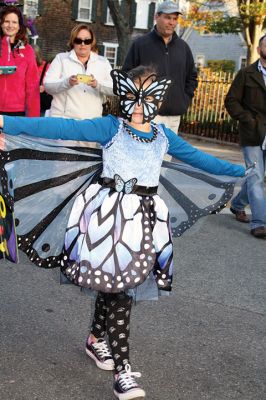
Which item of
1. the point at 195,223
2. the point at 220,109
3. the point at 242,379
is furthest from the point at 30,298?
the point at 220,109

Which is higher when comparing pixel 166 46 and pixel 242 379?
pixel 166 46

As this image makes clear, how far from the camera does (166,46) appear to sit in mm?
6637

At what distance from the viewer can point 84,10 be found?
99.8 ft

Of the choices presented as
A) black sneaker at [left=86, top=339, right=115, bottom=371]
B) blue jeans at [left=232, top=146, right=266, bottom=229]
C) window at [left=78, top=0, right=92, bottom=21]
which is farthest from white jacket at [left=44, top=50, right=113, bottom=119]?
window at [left=78, top=0, right=92, bottom=21]

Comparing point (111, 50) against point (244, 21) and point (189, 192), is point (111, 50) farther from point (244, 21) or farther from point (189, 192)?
point (189, 192)

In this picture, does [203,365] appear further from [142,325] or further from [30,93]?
[30,93]

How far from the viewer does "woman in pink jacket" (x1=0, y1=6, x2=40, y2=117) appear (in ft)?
19.5

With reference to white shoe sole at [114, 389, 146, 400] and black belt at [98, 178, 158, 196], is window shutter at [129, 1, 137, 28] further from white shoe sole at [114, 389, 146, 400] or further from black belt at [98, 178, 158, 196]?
white shoe sole at [114, 389, 146, 400]

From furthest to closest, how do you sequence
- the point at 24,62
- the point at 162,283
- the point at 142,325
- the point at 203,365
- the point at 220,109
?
the point at 220,109
the point at 24,62
the point at 142,325
the point at 203,365
the point at 162,283

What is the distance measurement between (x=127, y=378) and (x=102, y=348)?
370 millimetres

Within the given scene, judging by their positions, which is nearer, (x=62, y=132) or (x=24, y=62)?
(x=62, y=132)

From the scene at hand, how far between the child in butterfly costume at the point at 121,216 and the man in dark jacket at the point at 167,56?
129 inches

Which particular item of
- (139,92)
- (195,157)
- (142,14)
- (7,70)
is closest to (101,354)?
(195,157)

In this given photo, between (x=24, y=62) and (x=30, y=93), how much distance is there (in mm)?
296
